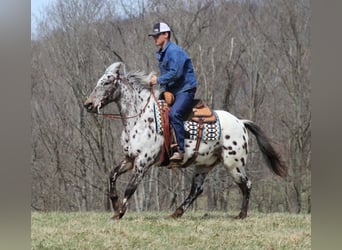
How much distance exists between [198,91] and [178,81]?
0.18 metres

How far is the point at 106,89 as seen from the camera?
4.42 meters

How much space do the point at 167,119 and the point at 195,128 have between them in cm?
22

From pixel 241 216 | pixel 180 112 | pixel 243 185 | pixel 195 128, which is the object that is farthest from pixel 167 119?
pixel 241 216

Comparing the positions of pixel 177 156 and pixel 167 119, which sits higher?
pixel 167 119

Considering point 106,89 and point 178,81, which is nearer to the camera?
point 178,81

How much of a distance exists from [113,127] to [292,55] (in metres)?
1.46

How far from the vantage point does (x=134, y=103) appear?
174 inches

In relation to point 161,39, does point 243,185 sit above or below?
below

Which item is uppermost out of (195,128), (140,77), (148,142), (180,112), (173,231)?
(140,77)

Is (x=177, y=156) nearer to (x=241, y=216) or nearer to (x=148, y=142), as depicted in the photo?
(x=148, y=142)

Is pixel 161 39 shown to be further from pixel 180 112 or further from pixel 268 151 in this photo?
pixel 268 151

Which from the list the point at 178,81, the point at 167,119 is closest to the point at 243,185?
the point at 167,119
